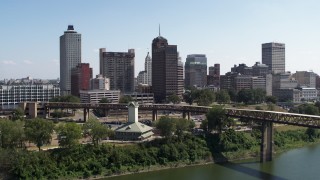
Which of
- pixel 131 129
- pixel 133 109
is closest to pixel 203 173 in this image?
pixel 131 129

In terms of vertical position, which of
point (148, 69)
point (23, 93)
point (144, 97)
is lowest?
point (144, 97)

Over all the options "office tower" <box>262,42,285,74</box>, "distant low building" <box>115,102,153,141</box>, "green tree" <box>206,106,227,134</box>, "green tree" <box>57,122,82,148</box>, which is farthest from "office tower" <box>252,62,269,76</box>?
"green tree" <box>57,122,82,148</box>

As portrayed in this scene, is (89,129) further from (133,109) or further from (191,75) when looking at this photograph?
(191,75)

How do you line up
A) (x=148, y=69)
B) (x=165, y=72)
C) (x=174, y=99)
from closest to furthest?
(x=174, y=99) → (x=165, y=72) → (x=148, y=69)

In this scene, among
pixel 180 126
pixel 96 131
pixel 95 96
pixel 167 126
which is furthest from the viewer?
pixel 95 96

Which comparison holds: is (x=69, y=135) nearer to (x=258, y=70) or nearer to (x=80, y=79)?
(x=80, y=79)

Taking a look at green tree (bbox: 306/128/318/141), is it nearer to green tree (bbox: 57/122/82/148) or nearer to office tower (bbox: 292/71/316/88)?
green tree (bbox: 57/122/82/148)

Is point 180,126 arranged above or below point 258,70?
below

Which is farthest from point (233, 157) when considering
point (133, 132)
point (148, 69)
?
point (148, 69)
